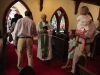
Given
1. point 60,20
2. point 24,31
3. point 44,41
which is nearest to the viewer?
point 24,31

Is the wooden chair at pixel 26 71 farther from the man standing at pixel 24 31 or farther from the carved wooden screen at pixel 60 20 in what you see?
the carved wooden screen at pixel 60 20

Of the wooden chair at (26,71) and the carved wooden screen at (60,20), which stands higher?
the carved wooden screen at (60,20)

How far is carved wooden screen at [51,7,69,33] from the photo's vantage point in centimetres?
782

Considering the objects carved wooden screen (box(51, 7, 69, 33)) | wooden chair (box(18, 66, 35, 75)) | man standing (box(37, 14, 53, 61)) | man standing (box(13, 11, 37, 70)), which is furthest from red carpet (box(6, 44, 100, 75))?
carved wooden screen (box(51, 7, 69, 33))

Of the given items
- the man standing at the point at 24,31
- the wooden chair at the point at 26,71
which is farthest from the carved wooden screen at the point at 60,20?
the wooden chair at the point at 26,71

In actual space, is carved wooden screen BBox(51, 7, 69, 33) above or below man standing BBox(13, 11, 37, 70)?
above

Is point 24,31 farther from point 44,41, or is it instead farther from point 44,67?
point 44,67

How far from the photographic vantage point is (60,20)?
8.00m

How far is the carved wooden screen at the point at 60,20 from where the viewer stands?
25.6ft

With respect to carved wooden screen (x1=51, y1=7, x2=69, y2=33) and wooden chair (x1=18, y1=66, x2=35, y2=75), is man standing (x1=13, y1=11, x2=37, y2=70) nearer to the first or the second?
wooden chair (x1=18, y1=66, x2=35, y2=75)

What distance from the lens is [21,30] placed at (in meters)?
3.03

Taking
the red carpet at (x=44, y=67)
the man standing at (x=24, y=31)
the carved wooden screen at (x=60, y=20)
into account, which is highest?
the carved wooden screen at (x=60, y=20)

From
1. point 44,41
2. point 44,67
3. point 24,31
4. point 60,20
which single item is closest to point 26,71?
point 24,31

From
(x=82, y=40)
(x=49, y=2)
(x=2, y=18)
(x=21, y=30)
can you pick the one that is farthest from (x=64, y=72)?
(x=49, y=2)
